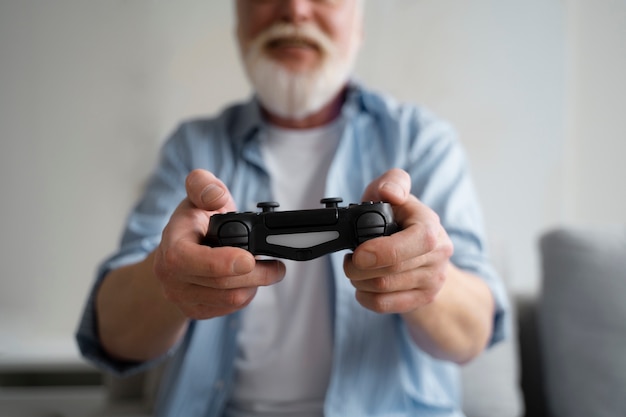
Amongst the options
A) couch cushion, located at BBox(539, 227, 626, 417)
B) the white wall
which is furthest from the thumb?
the white wall

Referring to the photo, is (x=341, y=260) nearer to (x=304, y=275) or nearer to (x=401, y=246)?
(x=304, y=275)

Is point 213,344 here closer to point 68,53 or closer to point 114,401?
point 114,401

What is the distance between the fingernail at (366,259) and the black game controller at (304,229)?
1 centimetres

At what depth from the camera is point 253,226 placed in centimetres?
41

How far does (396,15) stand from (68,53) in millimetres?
893

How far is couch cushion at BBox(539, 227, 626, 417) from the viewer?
707 mm

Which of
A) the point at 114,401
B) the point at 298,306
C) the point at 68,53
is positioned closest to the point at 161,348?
the point at 298,306

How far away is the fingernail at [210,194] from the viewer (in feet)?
1.46

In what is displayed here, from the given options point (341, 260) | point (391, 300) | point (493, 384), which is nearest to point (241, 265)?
point (391, 300)

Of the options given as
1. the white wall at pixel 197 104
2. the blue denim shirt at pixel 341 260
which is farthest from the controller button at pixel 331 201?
the white wall at pixel 197 104

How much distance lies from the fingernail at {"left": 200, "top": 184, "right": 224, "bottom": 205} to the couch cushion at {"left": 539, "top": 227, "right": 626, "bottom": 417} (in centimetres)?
57

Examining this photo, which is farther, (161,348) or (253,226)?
(161,348)

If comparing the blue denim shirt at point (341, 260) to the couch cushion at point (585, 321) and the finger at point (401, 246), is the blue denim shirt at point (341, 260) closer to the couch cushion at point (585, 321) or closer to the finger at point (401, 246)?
the couch cushion at point (585, 321)

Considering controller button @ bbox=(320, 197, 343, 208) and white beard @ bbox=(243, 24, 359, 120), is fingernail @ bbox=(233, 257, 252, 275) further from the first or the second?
white beard @ bbox=(243, 24, 359, 120)
